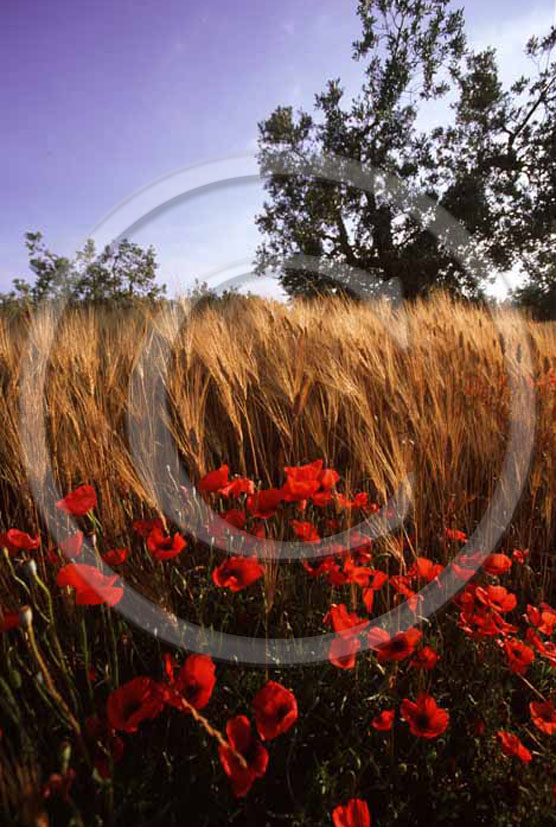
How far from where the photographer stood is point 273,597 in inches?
37.8

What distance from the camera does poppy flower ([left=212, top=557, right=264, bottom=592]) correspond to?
0.80m

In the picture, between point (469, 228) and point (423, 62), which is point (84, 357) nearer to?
point (469, 228)

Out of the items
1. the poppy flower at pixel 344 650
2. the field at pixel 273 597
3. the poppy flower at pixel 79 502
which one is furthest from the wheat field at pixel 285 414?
the poppy flower at pixel 344 650

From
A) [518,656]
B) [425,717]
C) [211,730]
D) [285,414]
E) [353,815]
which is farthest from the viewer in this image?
[285,414]

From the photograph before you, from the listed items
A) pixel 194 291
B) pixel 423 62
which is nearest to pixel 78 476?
pixel 194 291

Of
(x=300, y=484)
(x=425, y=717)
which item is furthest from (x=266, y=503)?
(x=425, y=717)

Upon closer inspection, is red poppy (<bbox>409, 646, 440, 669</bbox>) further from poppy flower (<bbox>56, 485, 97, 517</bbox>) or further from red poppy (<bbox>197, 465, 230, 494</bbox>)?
poppy flower (<bbox>56, 485, 97, 517</bbox>)

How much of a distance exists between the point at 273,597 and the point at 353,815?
388 mm

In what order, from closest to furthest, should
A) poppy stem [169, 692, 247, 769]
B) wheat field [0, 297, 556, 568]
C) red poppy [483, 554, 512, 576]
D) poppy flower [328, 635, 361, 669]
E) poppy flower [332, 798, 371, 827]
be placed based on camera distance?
poppy stem [169, 692, 247, 769] < poppy flower [332, 798, 371, 827] < poppy flower [328, 635, 361, 669] < red poppy [483, 554, 512, 576] < wheat field [0, 297, 556, 568]

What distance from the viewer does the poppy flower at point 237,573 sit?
2.63ft

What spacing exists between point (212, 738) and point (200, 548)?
467mm

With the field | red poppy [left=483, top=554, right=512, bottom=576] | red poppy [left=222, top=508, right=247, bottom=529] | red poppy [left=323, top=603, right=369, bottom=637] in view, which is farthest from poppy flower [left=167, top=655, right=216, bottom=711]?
red poppy [left=483, top=554, right=512, bottom=576]

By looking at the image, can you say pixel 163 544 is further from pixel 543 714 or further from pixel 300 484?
pixel 543 714

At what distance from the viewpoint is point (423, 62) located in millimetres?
9984
